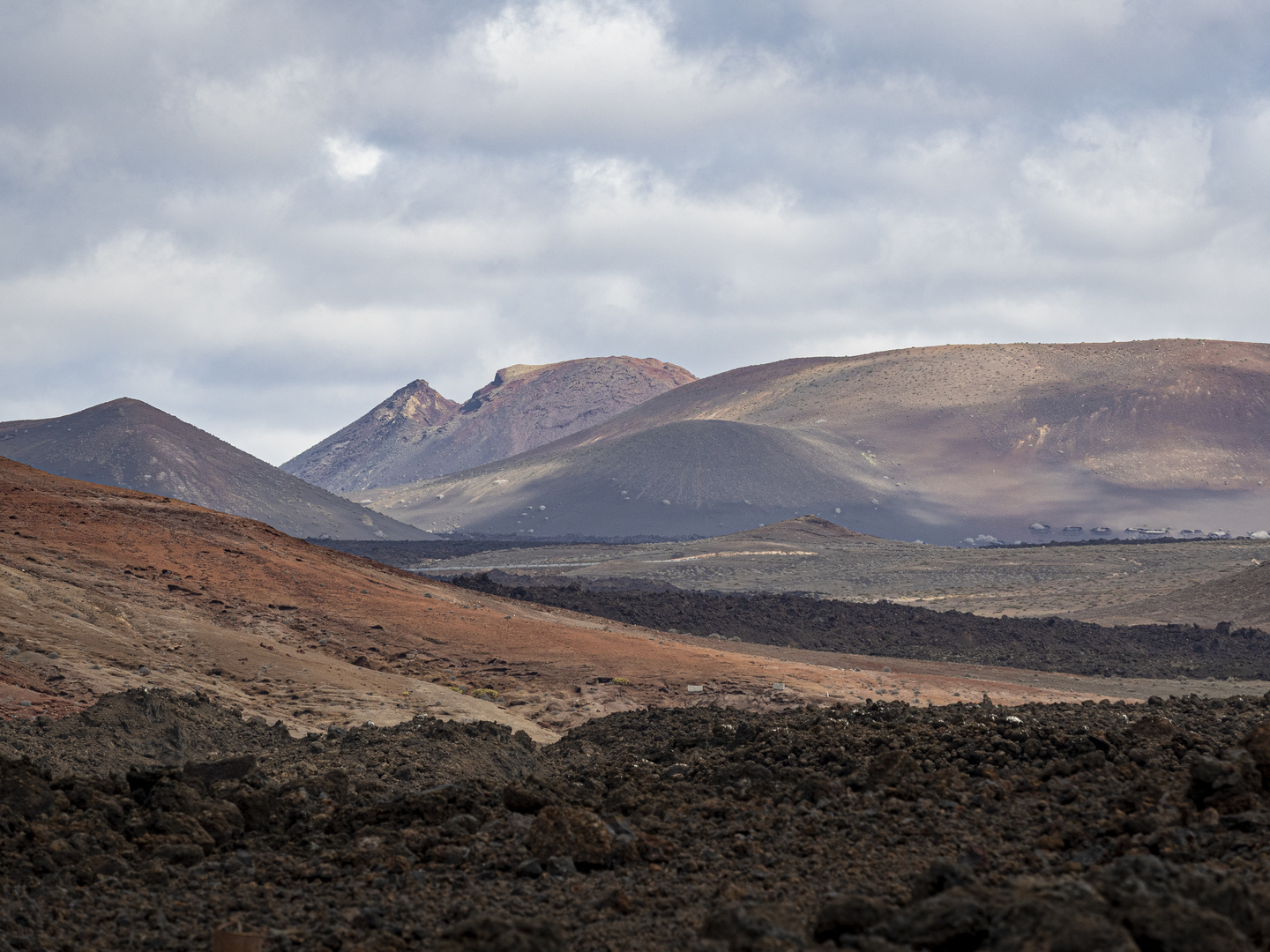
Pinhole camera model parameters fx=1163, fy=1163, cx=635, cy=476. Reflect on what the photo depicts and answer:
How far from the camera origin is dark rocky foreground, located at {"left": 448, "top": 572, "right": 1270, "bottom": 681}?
30578 millimetres

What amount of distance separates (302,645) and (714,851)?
49.1ft

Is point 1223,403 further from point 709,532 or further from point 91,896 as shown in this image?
point 91,896

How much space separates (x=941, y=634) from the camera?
36.2m

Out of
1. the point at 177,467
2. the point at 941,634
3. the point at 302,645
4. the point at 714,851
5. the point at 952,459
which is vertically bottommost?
the point at 941,634

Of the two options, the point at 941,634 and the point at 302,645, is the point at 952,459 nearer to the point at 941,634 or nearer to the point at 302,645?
the point at 941,634

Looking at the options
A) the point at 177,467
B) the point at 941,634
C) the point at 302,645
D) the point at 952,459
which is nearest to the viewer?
the point at 302,645

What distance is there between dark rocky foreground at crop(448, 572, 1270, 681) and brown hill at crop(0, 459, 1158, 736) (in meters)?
4.56

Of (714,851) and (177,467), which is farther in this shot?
(177,467)

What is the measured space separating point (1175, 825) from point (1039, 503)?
407 feet

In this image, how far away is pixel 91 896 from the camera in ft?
20.5

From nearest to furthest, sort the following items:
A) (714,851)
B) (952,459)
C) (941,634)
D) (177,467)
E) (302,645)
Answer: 1. (714,851)
2. (302,645)
3. (941,634)
4. (177,467)
5. (952,459)

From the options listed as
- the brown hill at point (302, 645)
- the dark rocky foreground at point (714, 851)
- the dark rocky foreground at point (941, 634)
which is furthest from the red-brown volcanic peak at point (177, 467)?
the dark rocky foreground at point (714, 851)

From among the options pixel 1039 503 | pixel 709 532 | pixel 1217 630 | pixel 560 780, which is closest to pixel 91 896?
pixel 560 780

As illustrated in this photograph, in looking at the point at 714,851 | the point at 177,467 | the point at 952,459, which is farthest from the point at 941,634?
the point at 952,459
